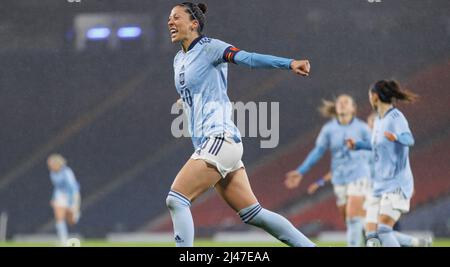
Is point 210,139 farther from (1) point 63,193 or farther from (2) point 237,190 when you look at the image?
(1) point 63,193

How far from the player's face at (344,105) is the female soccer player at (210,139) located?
5.99 meters

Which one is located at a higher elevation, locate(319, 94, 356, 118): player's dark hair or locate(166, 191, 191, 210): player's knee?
locate(319, 94, 356, 118): player's dark hair

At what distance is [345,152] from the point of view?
1159cm

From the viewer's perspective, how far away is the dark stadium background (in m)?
12.2

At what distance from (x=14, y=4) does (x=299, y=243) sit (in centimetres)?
772

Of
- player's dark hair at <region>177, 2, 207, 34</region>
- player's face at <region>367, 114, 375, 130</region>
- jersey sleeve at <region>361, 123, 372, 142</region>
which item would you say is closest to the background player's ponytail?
player's face at <region>367, 114, 375, 130</region>

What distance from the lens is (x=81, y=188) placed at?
13094mm

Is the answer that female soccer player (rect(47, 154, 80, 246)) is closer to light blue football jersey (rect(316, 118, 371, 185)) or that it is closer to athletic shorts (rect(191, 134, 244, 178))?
light blue football jersey (rect(316, 118, 371, 185))

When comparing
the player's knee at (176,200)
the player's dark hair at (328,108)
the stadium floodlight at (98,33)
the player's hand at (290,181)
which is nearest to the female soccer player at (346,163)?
the player's dark hair at (328,108)

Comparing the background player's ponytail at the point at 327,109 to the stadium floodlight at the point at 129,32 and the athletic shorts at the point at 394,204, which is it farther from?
the athletic shorts at the point at 394,204

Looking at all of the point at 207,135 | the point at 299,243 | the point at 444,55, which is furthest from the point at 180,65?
the point at 444,55

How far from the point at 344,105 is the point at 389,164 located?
3.52 m

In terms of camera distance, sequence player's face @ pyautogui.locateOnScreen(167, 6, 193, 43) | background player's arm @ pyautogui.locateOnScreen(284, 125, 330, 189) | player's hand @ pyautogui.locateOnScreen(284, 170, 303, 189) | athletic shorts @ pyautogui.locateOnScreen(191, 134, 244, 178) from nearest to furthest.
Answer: athletic shorts @ pyautogui.locateOnScreen(191, 134, 244, 178), player's face @ pyautogui.locateOnScreen(167, 6, 193, 43), background player's arm @ pyautogui.locateOnScreen(284, 125, 330, 189), player's hand @ pyautogui.locateOnScreen(284, 170, 303, 189)
